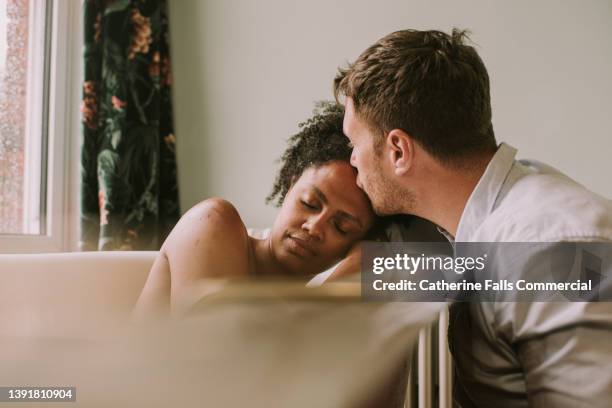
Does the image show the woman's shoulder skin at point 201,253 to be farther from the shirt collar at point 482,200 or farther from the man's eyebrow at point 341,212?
the shirt collar at point 482,200

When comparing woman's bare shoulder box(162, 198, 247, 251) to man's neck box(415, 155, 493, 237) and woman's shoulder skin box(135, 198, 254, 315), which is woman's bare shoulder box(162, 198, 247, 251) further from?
man's neck box(415, 155, 493, 237)

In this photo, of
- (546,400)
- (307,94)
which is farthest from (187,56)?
(546,400)

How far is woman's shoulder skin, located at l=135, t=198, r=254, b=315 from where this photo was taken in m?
0.81

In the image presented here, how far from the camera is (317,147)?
3.65ft

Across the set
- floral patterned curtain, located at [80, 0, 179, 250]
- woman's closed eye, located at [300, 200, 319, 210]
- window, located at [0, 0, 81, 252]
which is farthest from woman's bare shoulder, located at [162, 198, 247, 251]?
window, located at [0, 0, 81, 252]

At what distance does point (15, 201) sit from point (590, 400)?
5.10ft

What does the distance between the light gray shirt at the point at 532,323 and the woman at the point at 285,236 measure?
0.26 meters

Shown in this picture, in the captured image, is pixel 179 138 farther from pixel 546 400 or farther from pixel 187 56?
pixel 546 400

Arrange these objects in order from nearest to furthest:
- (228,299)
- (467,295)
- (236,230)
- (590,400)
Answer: (228,299) → (590,400) → (467,295) → (236,230)

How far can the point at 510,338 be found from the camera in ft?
2.02

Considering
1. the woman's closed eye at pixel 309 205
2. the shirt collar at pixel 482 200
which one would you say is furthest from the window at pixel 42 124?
the shirt collar at pixel 482 200

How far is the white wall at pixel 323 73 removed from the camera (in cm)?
130

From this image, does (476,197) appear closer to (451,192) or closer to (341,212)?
(451,192)

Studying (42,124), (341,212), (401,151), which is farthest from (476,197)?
(42,124)
